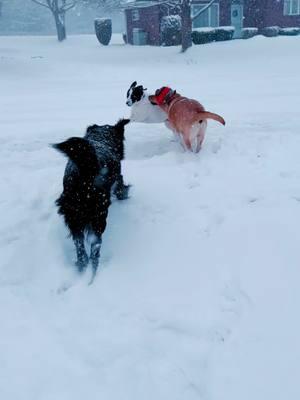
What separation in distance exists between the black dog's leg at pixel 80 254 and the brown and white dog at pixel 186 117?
260cm

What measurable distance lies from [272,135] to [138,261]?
3.65 metres

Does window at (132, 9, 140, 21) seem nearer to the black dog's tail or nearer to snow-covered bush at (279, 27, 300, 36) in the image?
snow-covered bush at (279, 27, 300, 36)

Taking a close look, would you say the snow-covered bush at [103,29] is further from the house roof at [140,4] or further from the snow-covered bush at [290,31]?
the snow-covered bush at [290,31]

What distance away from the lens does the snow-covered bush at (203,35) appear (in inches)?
845

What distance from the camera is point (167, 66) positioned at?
16312mm

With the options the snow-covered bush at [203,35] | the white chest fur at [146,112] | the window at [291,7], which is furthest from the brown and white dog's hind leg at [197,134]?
the window at [291,7]

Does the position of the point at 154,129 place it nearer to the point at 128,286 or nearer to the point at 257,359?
the point at 128,286

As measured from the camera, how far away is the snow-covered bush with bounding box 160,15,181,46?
72.9 ft

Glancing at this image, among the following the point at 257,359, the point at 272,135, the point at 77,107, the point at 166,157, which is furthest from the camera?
the point at 77,107

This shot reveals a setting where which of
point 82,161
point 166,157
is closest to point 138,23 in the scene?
point 166,157

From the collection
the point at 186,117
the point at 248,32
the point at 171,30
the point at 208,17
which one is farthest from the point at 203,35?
the point at 186,117

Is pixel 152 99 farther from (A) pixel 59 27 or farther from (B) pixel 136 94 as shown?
(A) pixel 59 27

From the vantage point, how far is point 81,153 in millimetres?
2902

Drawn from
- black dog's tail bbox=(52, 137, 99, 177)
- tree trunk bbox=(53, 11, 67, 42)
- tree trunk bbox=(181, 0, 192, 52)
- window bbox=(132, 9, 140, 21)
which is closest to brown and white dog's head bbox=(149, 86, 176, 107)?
black dog's tail bbox=(52, 137, 99, 177)
